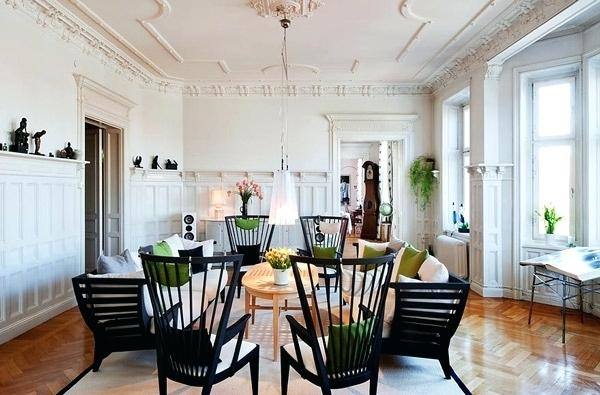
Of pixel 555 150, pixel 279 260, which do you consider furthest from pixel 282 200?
pixel 555 150

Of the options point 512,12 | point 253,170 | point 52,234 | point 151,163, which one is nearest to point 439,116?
point 512,12

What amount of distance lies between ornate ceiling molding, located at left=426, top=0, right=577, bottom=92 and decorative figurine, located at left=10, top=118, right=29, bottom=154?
17.6ft

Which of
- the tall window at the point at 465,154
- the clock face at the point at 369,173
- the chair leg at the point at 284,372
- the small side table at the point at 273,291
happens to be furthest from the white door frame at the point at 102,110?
the clock face at the point at 369,173

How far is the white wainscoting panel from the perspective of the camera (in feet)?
11.8

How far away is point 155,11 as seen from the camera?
13.7ft

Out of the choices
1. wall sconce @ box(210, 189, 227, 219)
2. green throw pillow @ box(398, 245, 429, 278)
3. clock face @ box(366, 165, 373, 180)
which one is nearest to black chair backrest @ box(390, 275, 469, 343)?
green throw pillow @ box(398, 245, 429, 278)

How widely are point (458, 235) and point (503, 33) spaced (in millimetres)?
3098

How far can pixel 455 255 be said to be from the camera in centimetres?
583

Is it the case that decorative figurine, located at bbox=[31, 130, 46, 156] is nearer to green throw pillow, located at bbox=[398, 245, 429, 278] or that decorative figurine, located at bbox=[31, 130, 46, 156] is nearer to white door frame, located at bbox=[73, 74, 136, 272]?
white door frame, located at bbox=[73, 74, 136, 272]

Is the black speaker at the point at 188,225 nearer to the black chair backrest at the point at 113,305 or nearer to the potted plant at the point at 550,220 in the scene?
the black chair backrest at the point at 113,305

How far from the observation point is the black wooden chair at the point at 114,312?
283 cm

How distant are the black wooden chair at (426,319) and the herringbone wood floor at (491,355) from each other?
1.19ft

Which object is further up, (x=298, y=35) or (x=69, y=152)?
(x=298, y=35)

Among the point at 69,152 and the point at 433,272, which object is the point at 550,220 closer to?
the point at 433,272
